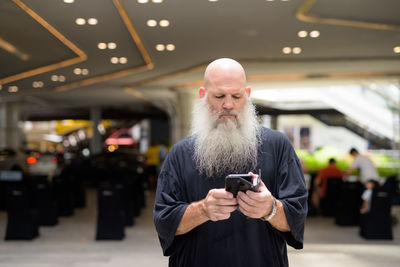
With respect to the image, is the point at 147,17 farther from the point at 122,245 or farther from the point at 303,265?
the point at 303,265

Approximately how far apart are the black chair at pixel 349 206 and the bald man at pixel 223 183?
27.6 ft

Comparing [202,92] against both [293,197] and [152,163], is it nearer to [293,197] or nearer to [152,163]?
[293,197]

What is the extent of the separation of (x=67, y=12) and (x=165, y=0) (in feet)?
5.61

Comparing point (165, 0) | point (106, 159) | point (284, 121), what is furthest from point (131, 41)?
point (284, 121)

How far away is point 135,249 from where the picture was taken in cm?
743

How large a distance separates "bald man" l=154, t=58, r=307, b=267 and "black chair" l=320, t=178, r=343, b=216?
9471 mm

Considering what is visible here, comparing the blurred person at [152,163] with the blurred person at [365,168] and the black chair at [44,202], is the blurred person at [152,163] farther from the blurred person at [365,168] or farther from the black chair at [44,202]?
the blurred person at [365,168]

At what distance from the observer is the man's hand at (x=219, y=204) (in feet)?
4.87

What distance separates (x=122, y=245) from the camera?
7.74 meters

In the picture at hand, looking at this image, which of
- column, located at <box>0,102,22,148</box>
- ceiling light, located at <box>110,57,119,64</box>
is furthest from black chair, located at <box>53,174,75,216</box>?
column, located at <box>0,102,22,148</box>

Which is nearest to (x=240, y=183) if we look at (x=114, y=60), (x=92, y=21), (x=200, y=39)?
(x=92, y=21)

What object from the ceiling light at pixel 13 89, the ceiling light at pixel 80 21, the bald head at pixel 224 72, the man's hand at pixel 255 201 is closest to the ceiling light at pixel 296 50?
the ceiling light at pixel 80 21

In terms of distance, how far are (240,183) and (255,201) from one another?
8cm

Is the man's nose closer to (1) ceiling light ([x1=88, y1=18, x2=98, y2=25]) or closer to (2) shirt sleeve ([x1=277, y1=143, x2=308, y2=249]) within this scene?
(2) shirt sleeve ([x1=277, y1=143, x2=308, y2=249])
